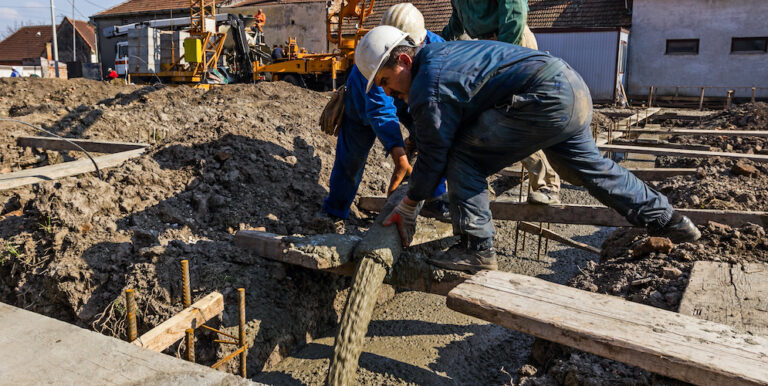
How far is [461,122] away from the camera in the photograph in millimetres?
2584

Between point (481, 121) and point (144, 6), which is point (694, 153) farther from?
point (144, 6)

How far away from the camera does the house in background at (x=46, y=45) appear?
35.3 metres

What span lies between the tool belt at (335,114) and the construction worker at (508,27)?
3.39ft

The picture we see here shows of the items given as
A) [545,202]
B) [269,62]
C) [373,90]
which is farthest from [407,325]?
[269,62]

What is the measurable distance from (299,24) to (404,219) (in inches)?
942

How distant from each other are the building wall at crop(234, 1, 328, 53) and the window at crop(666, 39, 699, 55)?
1385 centimetres

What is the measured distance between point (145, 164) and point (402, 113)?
1903mm

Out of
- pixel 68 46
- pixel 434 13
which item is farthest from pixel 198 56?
pixel 68 46

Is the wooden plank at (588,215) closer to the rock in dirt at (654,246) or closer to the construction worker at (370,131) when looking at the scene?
the rock in dirt at (654,246)

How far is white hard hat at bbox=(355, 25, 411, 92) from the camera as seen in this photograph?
2482 millimetres

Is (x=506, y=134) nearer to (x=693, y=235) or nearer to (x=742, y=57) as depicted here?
(x=693, y=235)

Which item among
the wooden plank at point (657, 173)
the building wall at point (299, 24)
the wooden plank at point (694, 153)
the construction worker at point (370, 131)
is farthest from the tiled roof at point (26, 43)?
the wooden plank at point (657, 173)

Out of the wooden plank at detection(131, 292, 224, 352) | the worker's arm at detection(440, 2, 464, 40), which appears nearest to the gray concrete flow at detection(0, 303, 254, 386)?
the wooden plank at detection(131, 292, 224, 352)

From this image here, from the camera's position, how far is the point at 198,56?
546 inches
